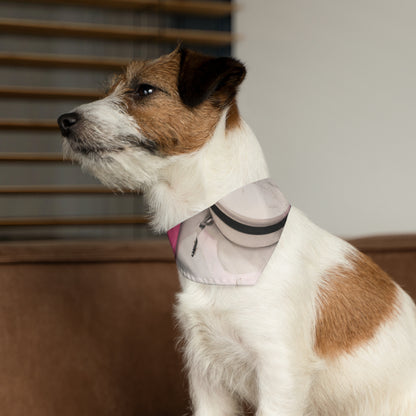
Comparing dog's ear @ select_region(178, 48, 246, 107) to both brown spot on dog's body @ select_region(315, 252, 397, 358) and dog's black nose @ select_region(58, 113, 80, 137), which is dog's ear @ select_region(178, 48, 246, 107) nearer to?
dog's black nose @ select_region(58, 113, 80, 137)

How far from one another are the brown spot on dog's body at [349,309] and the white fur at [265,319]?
2 cm

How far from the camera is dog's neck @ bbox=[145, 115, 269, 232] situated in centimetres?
108

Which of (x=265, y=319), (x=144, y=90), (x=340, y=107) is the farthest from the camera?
(x=340, y=107)

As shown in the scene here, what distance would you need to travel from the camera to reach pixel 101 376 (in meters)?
1.51

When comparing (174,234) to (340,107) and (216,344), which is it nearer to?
(216,344)

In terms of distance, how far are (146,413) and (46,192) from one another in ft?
9.27

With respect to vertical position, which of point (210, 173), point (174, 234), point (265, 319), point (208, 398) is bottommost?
point (208, 398)

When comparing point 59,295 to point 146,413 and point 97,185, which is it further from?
point 97,185

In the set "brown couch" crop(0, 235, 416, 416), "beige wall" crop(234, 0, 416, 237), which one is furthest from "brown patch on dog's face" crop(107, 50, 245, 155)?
"beige wall" crop(234, 0, 416, 237)

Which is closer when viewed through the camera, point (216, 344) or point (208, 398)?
point (216, 344)

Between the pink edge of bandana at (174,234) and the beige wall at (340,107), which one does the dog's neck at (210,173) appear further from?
the beige wall at (340,107)

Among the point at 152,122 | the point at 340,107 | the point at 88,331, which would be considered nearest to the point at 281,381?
the point at 152,122

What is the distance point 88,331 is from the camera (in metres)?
1.52

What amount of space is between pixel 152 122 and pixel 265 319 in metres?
0.41
